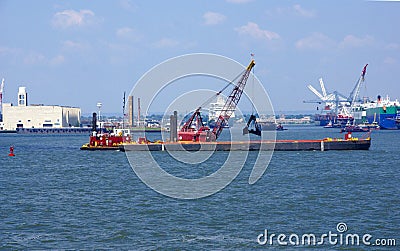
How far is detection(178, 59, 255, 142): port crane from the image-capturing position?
56.5 m

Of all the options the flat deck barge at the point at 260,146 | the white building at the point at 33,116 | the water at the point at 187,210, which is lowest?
the water at the point at 187,210

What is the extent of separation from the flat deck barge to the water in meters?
17.4

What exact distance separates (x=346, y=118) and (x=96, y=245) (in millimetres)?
149528

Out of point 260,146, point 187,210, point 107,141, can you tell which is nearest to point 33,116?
point 107,141

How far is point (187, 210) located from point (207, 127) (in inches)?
1406

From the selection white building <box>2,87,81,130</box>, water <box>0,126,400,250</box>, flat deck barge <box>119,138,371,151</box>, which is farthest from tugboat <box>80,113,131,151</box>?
white building <box>2,87,81,130</box>

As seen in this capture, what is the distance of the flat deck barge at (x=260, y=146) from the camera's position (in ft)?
181

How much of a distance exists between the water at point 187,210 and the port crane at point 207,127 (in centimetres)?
1901

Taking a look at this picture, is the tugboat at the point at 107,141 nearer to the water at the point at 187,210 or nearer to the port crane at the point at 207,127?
the port crane at the point at 207,127

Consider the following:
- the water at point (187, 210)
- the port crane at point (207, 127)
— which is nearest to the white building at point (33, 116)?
the port crane at point (207, 127)

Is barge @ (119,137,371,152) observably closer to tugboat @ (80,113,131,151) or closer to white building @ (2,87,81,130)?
tugboat @ (80,113,131,151)

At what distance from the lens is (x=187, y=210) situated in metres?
22.7

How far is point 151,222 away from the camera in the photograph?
20.5 metres

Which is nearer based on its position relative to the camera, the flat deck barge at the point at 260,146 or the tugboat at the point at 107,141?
the flat deck barge at the point at 260,146
